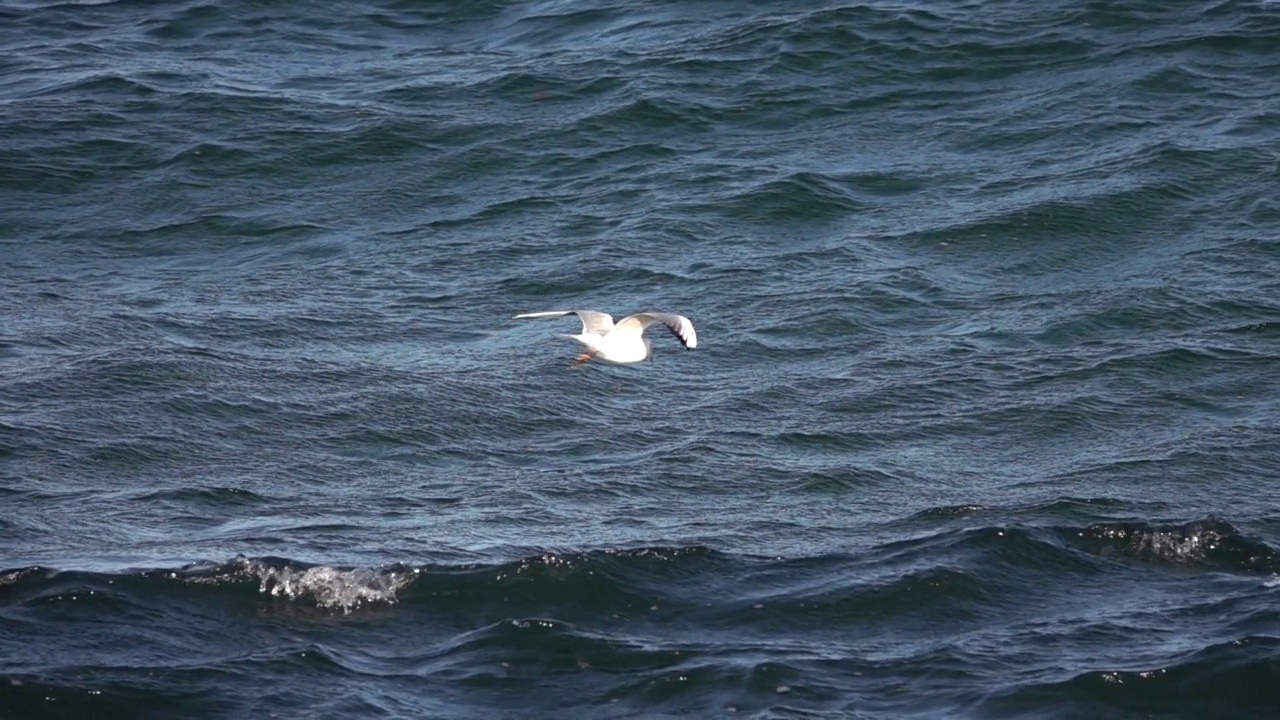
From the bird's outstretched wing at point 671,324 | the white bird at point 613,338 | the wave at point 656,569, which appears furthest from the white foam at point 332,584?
the bird's outstretched wing at point 671,324

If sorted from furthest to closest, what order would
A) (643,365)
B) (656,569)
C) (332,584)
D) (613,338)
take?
(643,365)
(613,338)
(656,569)
(332,584)

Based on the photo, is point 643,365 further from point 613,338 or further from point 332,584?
point 332,584

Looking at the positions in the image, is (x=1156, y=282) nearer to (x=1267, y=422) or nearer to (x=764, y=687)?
(x=1267, y=422)

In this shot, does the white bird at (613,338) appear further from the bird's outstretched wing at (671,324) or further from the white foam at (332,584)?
the white foam at (332,584)

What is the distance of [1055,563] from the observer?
1246 cm

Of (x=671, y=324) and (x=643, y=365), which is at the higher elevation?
(x=671, y=324)

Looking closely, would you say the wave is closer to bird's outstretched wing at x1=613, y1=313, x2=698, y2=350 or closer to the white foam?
the white foam

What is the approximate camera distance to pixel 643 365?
16.9 meters

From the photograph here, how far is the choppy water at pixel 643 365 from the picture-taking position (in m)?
11.2

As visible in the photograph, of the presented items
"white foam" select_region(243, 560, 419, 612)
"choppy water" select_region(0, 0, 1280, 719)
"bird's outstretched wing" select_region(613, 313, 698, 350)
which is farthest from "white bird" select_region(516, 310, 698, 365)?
"white foam" select_region(243, 560, 419, 612)

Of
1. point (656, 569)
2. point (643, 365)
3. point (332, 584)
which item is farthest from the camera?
point (643, 365)

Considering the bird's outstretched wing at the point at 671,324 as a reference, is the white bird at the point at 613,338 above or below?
below

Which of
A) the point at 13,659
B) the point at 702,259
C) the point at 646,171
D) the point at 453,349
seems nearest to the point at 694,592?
the point at 13,659

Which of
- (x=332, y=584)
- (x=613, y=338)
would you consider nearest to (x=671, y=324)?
(x=613, y=338)
